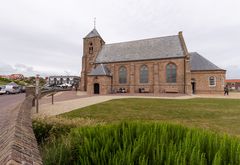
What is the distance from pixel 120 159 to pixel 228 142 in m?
2.01

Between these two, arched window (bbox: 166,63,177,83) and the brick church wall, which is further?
arched window (bbox: 166,63,177,83)

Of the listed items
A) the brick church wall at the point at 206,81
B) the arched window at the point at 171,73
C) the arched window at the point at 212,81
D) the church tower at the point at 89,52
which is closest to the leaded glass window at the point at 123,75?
the church tower at the point at 89,52

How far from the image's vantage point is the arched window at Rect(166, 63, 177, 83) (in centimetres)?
3025

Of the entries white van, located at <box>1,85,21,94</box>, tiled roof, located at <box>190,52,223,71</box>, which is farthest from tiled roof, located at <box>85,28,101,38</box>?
tiled roof, located at <box>190,52,223,71</box>

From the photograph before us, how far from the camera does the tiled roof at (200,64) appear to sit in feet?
100

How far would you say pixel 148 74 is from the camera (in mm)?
32281

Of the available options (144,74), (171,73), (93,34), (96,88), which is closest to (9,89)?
(96,88)

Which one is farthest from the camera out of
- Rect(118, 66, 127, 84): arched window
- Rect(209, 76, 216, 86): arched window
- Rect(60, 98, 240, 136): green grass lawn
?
Rect(118, 66, 127, 84): arched window

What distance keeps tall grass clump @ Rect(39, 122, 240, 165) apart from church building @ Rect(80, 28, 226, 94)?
90.0 ft

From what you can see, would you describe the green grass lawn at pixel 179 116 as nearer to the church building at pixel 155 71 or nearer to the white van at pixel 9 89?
the church building at pixel 155 71

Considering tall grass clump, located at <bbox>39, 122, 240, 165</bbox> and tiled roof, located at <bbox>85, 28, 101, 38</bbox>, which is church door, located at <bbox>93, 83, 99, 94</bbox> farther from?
tall grass clump, located at <bbox>39, 122, 240, 165</bbox>

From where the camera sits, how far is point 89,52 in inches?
1583

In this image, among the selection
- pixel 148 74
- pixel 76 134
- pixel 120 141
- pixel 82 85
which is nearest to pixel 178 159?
pixel 120 141

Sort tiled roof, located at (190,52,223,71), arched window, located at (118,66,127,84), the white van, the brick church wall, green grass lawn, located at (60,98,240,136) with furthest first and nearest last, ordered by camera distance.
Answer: arched window, located at (118,66,127,84) → tiled roof, located at (190,52,223,71) → the brick church wall → the white van → green grass lawn, located at (60,98,240,136)
